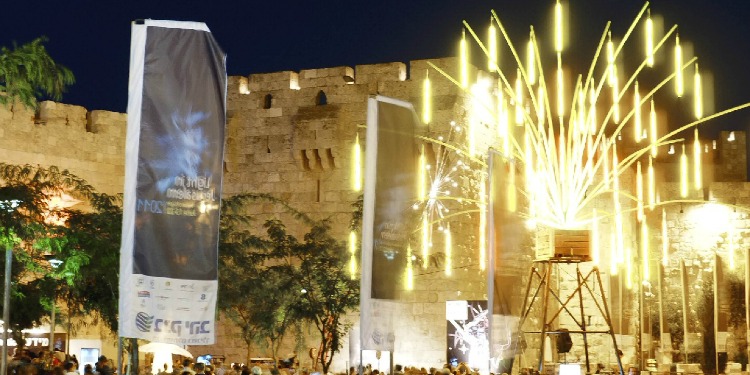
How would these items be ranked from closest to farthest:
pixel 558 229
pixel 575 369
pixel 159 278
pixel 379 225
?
1. pixel 159 278
2. pixel 379 225
3. pixel 575 369
4. pixel 558 229

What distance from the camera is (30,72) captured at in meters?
10.2

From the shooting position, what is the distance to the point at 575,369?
16.3 meters

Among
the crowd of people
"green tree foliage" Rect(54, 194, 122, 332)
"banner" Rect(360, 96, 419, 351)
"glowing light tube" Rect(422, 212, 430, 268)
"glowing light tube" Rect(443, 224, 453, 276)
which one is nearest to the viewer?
"banner" Rect(360, 96, 419, 351)

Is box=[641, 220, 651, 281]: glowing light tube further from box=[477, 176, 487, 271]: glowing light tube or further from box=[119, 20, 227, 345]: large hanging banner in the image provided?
box=[119, 20, 227, 345]: large hanging banner

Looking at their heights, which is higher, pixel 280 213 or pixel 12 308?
pixel 280 213

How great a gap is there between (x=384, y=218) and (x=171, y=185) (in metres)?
2.99

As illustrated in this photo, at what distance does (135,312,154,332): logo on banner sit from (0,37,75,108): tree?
245 centimetres

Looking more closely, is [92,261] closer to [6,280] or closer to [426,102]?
[6,280]

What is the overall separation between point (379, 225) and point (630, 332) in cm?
2206

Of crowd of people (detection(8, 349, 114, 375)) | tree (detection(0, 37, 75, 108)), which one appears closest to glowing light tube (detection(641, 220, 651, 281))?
crowd of people (detection(8, 349, 114, 375))

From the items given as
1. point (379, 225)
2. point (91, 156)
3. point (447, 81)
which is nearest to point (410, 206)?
point (379, 225)

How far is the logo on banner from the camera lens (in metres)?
9.14

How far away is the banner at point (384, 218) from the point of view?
1145 centimetres

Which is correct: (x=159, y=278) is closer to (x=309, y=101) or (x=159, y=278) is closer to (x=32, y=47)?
(x=32, y=47)
